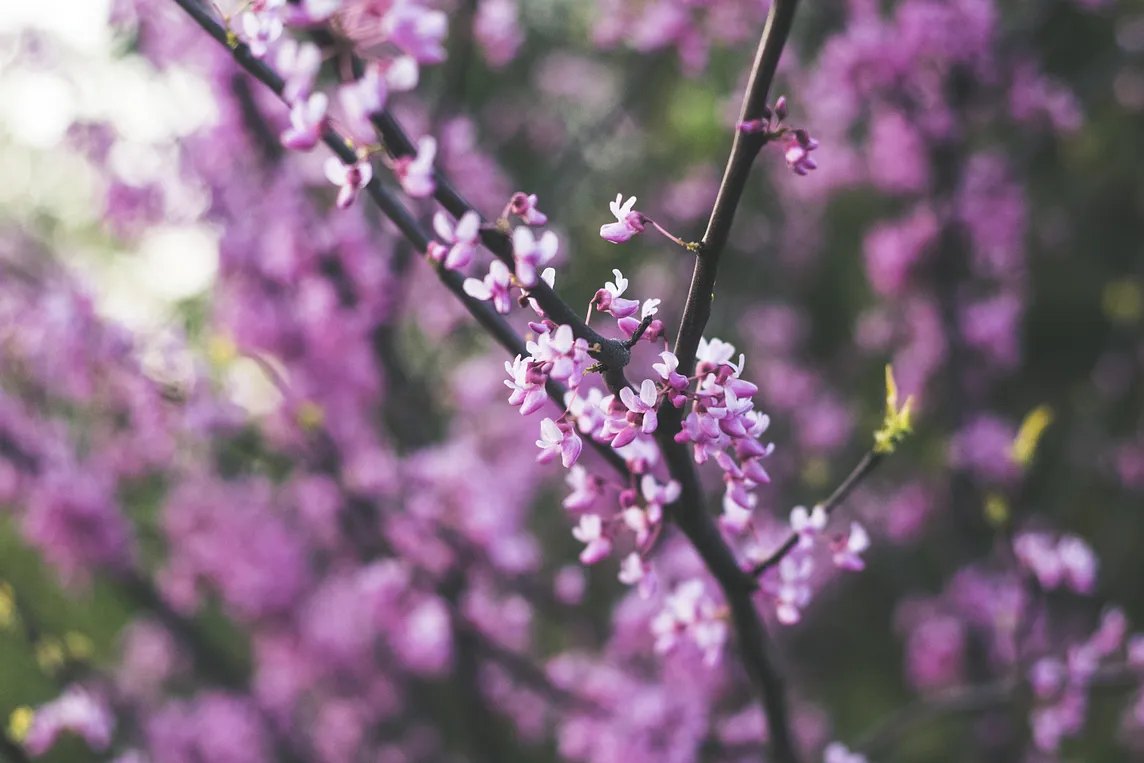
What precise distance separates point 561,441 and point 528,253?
1.00 feet

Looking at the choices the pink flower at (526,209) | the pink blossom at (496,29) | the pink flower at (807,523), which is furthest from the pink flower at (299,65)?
the pink blossom at (496,29)

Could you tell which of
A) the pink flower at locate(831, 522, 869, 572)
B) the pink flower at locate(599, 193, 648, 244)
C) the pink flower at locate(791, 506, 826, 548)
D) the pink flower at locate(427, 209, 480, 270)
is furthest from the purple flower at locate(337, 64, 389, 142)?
the pink flower at locate(831, 522, 869, 572)

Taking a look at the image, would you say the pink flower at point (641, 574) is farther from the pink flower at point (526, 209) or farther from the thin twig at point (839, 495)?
the pink flower at point (526, 209)

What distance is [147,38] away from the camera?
354cm

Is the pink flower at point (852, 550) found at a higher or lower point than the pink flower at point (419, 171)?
higher

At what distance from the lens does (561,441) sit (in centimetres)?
119

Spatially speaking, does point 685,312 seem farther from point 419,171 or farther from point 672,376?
point 419,171

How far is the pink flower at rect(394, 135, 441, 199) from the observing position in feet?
3.18

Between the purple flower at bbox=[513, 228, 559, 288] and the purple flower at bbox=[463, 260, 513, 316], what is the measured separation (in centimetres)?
3

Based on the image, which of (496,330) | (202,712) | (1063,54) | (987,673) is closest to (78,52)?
(202,712)

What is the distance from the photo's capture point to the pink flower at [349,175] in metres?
1.06

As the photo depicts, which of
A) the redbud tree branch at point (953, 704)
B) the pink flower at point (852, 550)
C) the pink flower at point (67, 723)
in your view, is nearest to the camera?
the pink flower at point (852, 550)

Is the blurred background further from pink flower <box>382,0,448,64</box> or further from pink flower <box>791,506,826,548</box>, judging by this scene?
pink flower <box>382,0,448,64</box>

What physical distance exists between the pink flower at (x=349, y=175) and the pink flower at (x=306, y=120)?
0.05 metres
